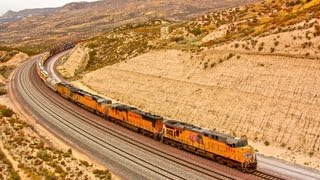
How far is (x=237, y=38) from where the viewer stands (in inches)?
2472

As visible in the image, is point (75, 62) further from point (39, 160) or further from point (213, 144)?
point (213, 144)

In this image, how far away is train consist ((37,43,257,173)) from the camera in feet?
117

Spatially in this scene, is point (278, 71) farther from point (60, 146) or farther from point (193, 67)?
point (60, 146)

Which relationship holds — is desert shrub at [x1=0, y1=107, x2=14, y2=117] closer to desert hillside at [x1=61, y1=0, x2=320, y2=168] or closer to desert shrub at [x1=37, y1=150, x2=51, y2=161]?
desert hillside at [x1=61, y1=0, x2=320, y2=168]

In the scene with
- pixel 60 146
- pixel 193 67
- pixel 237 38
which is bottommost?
pixel 60 146

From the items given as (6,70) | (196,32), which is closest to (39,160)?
(196,32)

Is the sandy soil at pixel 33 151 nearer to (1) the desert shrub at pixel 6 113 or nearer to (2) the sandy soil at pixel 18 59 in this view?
(1) the desert shrub at pixel 6 113

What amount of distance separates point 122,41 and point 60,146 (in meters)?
68.0

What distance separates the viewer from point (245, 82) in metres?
51.0

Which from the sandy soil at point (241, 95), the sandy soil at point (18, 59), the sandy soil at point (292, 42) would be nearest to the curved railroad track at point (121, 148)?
the sandy soil at point (241, 95)

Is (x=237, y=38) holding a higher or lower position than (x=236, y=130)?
higher

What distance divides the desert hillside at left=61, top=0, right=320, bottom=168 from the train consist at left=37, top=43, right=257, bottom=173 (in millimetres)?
6098

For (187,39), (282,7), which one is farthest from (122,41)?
(282,7)

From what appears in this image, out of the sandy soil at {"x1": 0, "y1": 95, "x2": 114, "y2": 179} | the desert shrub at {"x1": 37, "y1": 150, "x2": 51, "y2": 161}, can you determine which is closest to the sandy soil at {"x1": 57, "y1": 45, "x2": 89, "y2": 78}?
the sandy soil at {"x1": 0, "y1": 95, "x2": 114, "y2": 179}
